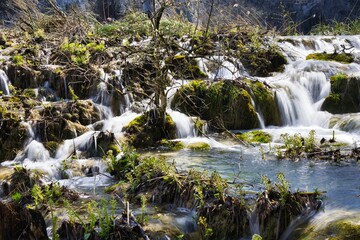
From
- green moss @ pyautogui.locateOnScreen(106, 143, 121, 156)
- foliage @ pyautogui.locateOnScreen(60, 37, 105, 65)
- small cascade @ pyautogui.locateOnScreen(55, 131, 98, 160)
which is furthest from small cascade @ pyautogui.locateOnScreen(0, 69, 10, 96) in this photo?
green moss @ pyautogui.locateOnScreen(106, 143, 121, 156)

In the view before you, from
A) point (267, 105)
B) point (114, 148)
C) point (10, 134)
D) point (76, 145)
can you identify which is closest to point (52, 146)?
point (76, 145)

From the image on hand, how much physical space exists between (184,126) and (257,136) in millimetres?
1573

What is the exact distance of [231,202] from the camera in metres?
4.83

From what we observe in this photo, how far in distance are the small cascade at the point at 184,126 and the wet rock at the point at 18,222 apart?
552 centimetres

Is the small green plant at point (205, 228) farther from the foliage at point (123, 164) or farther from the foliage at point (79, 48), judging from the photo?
the foliage at point (79, 48)

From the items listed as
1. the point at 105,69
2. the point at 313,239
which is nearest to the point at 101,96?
the point at 105,69

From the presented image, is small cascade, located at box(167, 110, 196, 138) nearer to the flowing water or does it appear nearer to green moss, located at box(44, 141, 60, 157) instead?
the flowing water

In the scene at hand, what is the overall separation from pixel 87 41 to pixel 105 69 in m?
2.39

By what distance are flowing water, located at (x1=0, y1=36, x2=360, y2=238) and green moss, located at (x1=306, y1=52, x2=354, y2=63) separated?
1.10 ft

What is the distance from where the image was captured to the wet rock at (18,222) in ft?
12.8

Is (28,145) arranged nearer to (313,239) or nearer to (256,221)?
(256,221)

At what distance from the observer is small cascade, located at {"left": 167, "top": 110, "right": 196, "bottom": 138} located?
9.42 m

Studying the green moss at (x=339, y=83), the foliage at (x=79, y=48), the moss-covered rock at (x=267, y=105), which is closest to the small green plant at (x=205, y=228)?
the moss-covered rock at (x=267, y=105)

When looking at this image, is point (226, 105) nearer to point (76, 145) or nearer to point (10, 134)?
point (76, 145)
